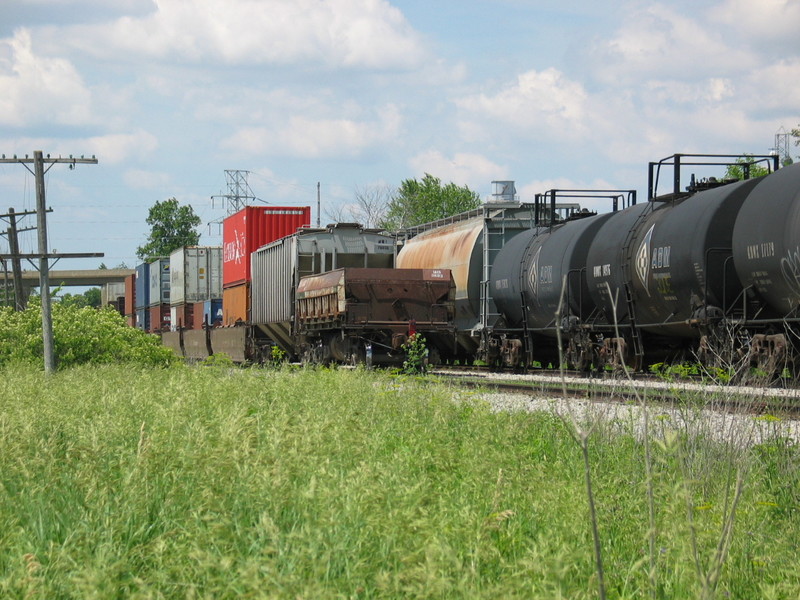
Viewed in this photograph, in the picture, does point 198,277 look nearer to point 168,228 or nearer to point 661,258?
point 661,258

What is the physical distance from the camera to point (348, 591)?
4.34 meters

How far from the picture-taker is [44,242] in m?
22.8

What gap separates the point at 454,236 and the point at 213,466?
20.9 m

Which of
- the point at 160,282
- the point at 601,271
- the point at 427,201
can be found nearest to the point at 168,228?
the point at 427,201

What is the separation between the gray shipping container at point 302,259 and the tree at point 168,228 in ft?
311

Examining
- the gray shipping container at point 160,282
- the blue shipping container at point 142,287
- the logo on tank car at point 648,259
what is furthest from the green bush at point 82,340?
the blue shipping container at point 142,287

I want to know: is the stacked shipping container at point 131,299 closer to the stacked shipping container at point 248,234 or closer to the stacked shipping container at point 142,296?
the stacked shipping container at point 142,296

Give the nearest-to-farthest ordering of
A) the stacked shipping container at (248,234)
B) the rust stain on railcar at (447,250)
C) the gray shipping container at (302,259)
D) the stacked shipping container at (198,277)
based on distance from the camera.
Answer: the rust stain on railcar at (447,250) < the gray shipping container at (302,259) < the stacked shipping container at (248,234) < the stacked shipping container at (198,277)

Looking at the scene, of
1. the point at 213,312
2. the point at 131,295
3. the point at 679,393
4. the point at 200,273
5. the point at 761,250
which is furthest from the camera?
the point at 131,295

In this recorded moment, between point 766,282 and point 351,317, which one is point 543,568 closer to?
point 766,282

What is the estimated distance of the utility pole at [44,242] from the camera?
2072 cm

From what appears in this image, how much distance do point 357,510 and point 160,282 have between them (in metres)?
43.7

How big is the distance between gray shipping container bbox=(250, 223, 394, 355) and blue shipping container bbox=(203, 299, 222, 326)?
8129 mm

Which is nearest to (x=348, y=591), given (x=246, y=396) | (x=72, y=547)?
(x=72, y=547)
